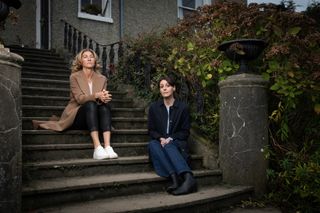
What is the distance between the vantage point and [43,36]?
34.7 feet

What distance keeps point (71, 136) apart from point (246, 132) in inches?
84.0

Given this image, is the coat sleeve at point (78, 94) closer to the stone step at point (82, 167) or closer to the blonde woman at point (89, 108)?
the blonde woman at point (89, 108)

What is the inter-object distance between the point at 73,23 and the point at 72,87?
5.49 metres

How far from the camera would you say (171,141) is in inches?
201

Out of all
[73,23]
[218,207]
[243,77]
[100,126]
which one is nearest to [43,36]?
[73,23]

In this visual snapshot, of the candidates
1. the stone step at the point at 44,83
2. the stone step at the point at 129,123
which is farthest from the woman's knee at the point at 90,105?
the stone step at the point at 44,83

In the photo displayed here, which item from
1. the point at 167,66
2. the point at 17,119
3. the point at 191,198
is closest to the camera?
the point at 17,119

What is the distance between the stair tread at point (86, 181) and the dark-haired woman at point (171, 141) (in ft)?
0.58

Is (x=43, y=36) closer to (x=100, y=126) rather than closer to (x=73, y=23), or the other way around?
(x=73, y=23)

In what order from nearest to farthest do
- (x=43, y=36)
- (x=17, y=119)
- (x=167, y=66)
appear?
1. (x=17, y=119)
2. (x=167, y=66)
3. (x=43, y=36)

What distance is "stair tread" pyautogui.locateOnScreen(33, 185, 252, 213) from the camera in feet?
12.6

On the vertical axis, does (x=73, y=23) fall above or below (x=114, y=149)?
above

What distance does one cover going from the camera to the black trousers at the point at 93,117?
16.9 feet

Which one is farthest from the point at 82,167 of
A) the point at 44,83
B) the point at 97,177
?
the point at 44,83
